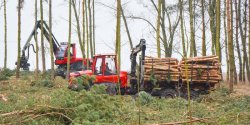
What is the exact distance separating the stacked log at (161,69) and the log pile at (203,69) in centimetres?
29

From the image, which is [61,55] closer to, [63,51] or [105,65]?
[63,51]

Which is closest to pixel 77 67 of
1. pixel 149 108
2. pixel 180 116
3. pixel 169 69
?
pixel 169 69

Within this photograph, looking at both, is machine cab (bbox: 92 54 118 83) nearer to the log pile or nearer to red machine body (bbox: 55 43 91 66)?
the log pile

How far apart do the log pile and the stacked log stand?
0.29 metres

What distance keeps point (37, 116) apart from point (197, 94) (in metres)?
8.81

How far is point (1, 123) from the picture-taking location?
8070 mm

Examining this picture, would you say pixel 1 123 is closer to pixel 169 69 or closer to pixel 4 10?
pixel 169 69

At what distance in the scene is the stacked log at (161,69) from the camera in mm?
15500

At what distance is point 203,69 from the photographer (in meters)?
15.5

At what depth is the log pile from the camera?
50.6 feet

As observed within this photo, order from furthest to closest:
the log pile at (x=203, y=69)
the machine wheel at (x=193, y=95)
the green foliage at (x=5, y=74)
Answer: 1. the green foliage at (x=5, y=74)
2. the machine wheel at (x=193, y=95)
3. the log pile at (x=203, y=69)

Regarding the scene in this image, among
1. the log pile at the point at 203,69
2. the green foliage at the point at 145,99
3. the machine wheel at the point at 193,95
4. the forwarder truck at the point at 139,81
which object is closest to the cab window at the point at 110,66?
the forwarder truck at the point at 139,81

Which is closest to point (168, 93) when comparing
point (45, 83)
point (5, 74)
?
point (45, 83)

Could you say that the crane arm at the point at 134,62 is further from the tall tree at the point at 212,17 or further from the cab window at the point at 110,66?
the tall tree at the point at 212,17
